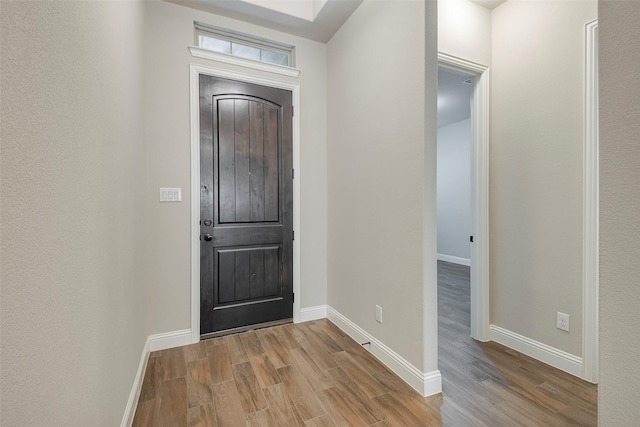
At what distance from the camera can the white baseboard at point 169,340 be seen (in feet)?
7.71

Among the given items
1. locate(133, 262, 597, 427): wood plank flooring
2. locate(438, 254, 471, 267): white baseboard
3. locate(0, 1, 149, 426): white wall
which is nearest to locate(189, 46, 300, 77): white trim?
locate(0, 1, 149, 426): white wall

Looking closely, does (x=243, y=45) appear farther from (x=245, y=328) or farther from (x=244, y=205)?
(x=245, y=328)

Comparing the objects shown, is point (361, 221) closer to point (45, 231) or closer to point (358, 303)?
point (358, 303)

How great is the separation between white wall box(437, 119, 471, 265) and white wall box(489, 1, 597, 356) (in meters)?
3.77

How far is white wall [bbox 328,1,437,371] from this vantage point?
1813 mm

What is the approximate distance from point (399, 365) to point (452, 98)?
450cm

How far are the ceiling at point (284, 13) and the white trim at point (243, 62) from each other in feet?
1.21

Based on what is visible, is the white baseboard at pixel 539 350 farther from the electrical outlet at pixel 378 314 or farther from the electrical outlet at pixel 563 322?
the electrical outlet at pixel 378 314

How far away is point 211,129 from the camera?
8.44 ft

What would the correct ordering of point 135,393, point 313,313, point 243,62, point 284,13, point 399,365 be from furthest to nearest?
1. point 313,313
2. point 243,62
3. point 284,13
4. point 399,365
5. point 135,393

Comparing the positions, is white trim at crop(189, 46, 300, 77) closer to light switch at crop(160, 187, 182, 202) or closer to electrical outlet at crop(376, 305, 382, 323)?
light switch at crop(160, 187, 182, 202)

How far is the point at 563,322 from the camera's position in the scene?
2.02 metres
